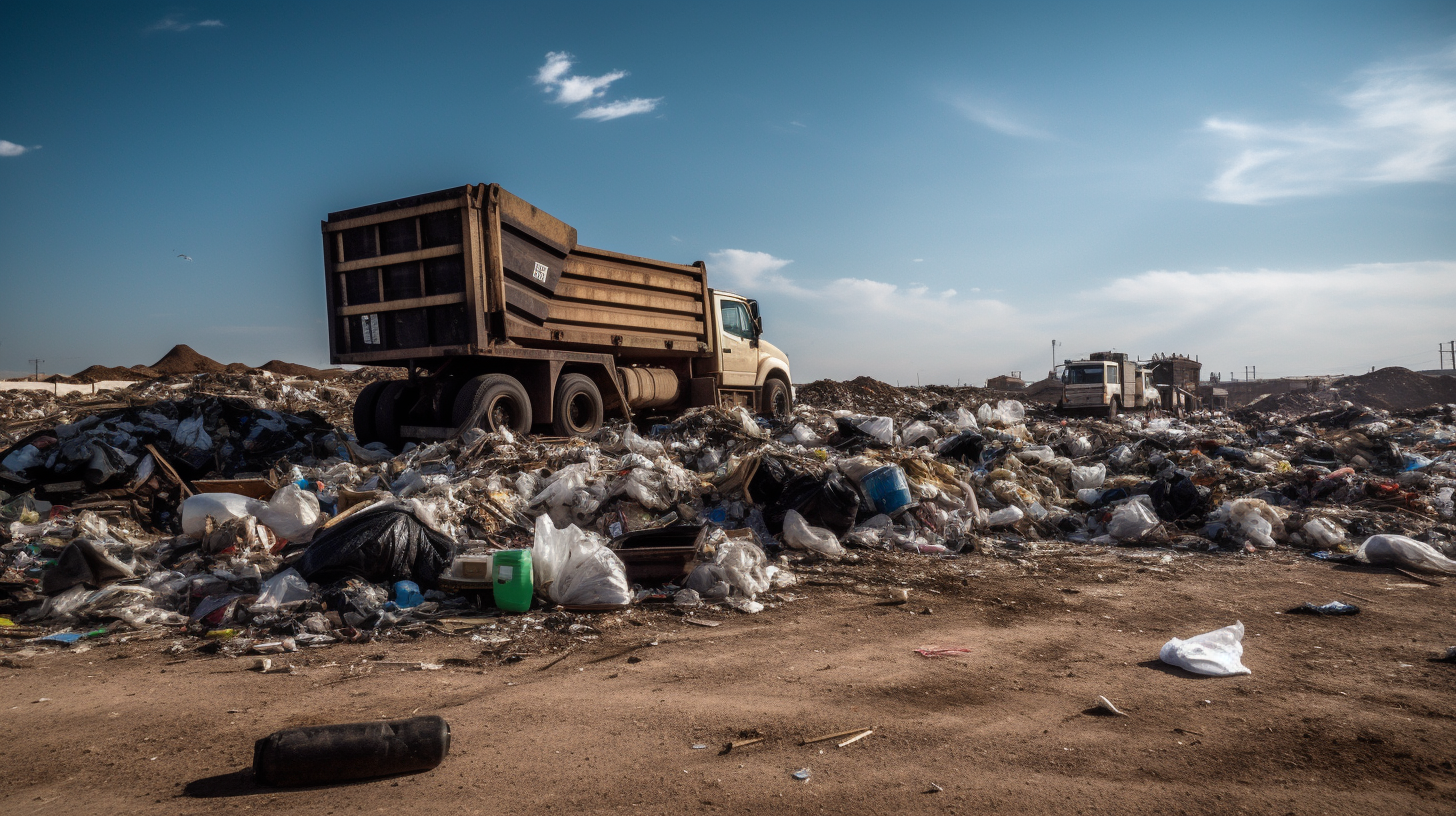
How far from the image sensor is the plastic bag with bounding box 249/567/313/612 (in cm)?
423

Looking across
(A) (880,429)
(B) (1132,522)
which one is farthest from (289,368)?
(B) (1132,522)

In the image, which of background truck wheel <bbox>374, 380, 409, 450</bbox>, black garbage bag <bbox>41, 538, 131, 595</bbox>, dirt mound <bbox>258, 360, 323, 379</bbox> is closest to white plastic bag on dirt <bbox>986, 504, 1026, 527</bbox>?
background truck wheel <bbox>374, 380, 409, 450</bbox>

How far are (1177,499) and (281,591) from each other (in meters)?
7.56

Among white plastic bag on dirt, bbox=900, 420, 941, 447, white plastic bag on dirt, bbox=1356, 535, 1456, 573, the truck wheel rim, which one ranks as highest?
the truck wheel rim

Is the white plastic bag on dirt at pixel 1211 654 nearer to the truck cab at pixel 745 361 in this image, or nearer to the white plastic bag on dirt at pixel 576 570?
the white plastic bag on dirt at pixel 576 570

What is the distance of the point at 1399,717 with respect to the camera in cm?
Result: 279

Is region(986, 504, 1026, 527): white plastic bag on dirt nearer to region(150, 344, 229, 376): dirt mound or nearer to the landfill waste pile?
the landfill waste pile

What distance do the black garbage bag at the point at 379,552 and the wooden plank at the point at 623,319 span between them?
401cm

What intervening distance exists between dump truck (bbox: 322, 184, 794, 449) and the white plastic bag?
5.21 m

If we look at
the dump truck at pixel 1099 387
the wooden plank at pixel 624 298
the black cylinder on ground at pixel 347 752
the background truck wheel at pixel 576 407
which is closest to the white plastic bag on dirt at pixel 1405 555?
the black cylinder on ground at pixel 347 752

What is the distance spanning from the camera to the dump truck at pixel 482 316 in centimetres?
744

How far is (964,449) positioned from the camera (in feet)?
29.0

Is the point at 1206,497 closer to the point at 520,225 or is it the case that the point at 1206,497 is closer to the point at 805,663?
the point at 805,663

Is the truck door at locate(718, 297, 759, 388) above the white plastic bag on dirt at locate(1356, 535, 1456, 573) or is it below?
above
